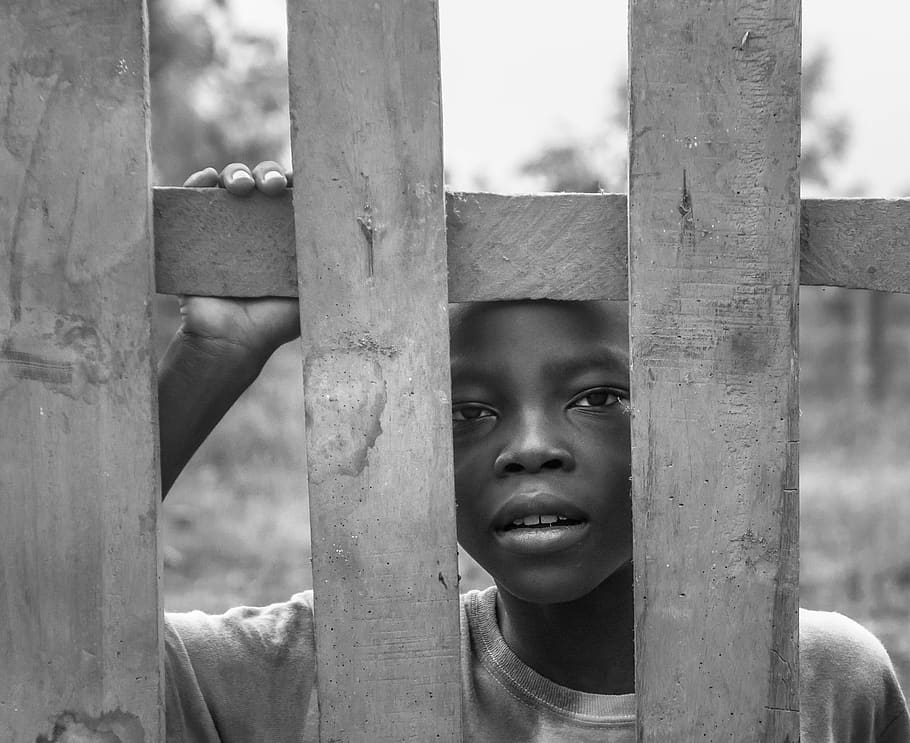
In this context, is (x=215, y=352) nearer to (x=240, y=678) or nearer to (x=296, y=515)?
(x=240, y=678)

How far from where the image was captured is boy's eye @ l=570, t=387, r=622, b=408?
6.15 ft

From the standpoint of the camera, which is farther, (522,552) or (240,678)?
(240,678)

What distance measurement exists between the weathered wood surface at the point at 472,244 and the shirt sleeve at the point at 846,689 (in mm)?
848

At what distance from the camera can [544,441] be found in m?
1.81

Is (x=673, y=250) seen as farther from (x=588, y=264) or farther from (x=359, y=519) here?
(x=359, y=519)

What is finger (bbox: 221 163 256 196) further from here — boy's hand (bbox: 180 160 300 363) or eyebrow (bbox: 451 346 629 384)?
eyebrow (bbox: 451 346 629 384)

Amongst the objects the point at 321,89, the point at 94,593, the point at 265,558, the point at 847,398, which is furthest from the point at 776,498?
the point at 847,398

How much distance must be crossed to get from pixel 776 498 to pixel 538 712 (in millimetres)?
729

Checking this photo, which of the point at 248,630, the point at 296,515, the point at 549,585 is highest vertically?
the point at 549,585

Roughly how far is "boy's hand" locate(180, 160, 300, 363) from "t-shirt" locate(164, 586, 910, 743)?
55 cm

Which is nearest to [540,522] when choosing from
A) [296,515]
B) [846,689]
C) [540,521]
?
[540,521]

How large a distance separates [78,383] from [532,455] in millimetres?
692

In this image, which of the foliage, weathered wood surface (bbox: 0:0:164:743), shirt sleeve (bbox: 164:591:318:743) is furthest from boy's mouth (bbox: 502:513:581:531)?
the foliage

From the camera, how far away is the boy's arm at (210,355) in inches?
65.0
